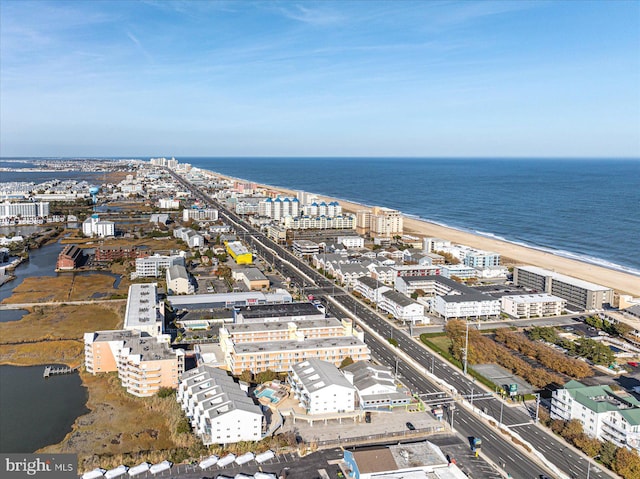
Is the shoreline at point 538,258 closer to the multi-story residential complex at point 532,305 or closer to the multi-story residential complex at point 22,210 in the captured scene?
the multi-story residential complex at point 532,305

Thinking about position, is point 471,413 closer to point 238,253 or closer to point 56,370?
point 56,370

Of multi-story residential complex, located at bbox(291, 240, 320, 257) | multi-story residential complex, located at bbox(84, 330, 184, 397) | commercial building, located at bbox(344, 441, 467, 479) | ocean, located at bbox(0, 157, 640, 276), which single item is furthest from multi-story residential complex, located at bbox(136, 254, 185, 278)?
ocean, located at bbox(0, 157, 640, 276)

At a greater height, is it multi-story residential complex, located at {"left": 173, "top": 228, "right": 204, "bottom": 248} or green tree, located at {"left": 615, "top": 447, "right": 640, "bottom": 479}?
multi-story residential complex, located at {"left": 173, "top": 228, "right": 204, "bottom": 248}

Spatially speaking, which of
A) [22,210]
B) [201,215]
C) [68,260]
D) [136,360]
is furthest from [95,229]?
[136,360]

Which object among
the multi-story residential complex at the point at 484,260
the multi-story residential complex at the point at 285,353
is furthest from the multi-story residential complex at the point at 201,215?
the multi-story residential complex at the point at 285,353

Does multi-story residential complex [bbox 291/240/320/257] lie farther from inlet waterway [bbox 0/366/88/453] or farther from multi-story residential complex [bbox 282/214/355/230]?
inlet waterway [bbox 0/366/88/453]

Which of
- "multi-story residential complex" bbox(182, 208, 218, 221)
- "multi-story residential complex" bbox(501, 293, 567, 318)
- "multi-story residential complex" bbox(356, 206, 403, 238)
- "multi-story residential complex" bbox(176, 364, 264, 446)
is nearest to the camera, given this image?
"multi-story residential complex" bbox(176, 364, 264, 446)

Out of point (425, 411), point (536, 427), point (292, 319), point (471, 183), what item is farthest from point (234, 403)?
point (471, 183)
